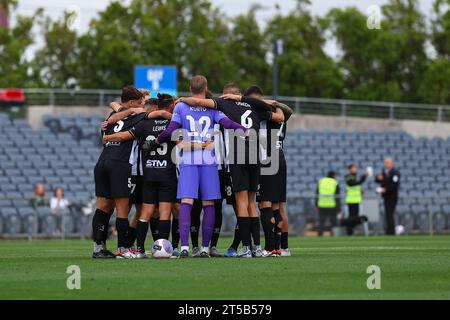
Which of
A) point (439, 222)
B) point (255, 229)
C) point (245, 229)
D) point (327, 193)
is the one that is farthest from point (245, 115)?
point (439, 222)

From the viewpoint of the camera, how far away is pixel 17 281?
1127cm

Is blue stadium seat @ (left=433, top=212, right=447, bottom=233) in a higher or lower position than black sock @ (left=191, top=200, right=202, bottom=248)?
lower

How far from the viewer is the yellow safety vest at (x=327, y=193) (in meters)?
31.0

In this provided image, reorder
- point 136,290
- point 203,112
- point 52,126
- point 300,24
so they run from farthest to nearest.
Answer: point 300,24 → point 52,126 → point 203,112 → point 136,290

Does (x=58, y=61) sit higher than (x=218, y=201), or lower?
higher

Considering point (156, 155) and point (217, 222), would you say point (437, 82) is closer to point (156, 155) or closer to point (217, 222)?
point (217, 222)

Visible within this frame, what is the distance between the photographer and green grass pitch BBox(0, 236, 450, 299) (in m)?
9.96

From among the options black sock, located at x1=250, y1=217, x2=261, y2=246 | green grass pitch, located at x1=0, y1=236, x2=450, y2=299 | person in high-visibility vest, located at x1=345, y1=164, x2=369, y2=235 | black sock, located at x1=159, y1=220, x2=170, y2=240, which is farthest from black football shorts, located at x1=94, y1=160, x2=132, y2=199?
person in high-visibility vest, located at x1=345, y1=164, x2=369, y2=235

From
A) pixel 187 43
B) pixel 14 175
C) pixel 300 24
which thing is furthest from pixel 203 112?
pixel 300 24

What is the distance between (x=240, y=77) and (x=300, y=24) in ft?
13.0

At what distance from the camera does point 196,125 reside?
14.8 m

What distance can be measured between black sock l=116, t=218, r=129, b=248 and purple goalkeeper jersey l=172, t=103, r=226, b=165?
1.08 metres

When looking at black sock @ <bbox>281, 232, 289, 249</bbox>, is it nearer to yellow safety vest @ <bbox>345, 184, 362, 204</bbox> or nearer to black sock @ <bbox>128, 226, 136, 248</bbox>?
black sock @ <bbox>128, 226, 136, 248</bbox>

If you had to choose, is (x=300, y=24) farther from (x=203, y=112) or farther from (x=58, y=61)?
(x=203, y=112)
